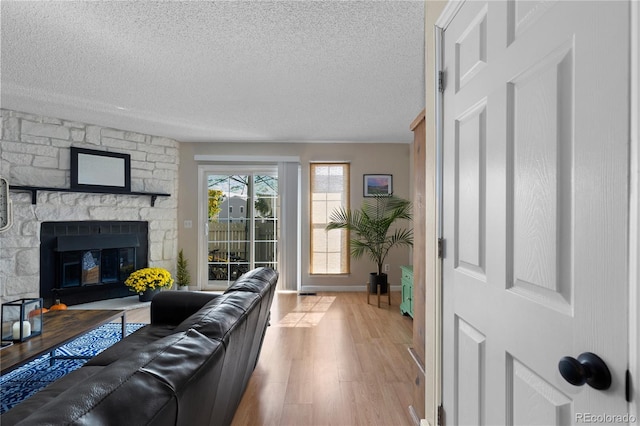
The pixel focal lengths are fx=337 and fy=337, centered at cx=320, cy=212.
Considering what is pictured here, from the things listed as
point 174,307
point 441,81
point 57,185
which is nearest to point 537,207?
point 441,81

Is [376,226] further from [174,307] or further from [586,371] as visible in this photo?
[586,371]

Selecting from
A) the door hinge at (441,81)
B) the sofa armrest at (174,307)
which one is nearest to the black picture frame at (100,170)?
the sofa armrest at (174,307)

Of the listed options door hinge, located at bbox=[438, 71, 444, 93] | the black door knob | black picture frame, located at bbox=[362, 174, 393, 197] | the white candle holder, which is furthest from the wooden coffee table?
black picture frame, located at bbox=[362, 174, 393, 197]

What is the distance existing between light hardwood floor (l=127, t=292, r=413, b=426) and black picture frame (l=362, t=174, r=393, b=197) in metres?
1.89

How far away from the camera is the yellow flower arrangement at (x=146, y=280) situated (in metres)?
4.48

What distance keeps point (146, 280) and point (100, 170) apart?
1.56 metres

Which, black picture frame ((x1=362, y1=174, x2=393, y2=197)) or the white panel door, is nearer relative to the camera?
the white panel door

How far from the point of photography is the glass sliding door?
5.36 meters

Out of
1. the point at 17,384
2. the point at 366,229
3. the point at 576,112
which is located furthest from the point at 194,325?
the point at 366,229

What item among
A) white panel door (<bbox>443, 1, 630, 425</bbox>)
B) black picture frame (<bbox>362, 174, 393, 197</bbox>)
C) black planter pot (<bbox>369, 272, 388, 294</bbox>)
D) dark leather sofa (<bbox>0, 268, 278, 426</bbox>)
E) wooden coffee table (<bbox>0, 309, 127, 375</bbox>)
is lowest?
black planter pot (<bbox>369, 272, 388, 294</bbox>)

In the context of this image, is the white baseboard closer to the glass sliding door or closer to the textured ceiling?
the glass sliding door

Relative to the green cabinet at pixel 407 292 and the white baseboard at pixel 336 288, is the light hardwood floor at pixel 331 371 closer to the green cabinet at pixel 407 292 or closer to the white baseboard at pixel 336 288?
the green cabinet at pixel 407 292

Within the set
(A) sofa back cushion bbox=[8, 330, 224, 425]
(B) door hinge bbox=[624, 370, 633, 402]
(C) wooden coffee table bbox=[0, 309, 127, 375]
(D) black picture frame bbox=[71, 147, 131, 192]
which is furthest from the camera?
(D) black picture frame bbox=[71, 147, 131, 192]

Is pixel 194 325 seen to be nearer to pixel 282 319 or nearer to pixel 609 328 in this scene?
pixel 609 328
